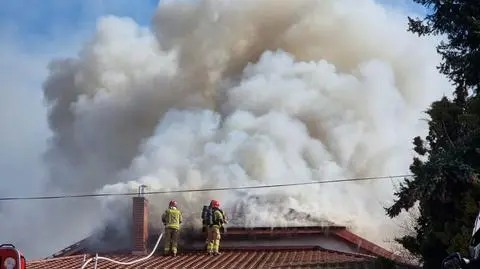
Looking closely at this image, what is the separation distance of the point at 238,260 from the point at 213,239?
3.47ft

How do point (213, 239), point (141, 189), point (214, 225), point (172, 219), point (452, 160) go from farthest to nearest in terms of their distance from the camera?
point (141, 189) < point (213, 239) < point (172, 219) < point (214, 225) < point (452, 160)

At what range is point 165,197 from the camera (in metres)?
20.8

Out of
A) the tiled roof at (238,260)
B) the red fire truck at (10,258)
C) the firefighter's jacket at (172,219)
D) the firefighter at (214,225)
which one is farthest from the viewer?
the firefighter's jacket at (172,219)

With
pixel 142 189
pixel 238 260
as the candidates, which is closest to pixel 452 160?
pixel 238 260

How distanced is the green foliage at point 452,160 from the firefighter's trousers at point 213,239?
463 centimetres

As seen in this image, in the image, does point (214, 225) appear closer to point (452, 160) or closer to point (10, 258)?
point (452, 160)

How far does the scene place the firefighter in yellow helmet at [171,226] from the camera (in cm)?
1652

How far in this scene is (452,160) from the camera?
37.7ft

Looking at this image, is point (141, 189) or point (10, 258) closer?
point (10, 258)

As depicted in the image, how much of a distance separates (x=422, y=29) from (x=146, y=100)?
16.2 metres

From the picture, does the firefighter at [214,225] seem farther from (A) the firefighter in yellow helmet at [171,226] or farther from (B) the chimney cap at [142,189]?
(B) the chimney cap at [142,189]

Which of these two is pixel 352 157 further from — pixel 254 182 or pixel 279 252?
pixel 279 252

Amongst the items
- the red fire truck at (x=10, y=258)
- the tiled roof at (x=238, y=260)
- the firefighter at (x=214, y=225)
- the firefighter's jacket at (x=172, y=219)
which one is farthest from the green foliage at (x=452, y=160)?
the red fire truck at (x=10, y=258)

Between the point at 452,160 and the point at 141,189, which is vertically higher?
the point at 141,189
